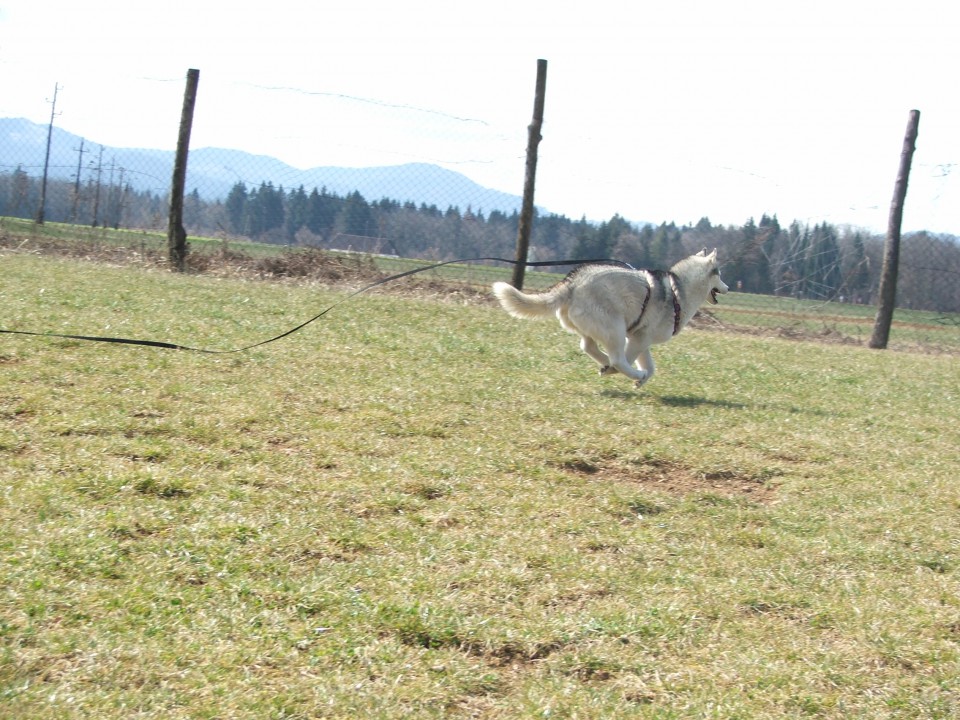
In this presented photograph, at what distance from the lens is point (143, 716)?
3.02 metres

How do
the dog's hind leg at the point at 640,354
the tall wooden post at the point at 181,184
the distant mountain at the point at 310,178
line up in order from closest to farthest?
the dog's hind leg at the point at 640,354, the tall wooden post at the point at 181,184, the distant mountain at the point at 310,178

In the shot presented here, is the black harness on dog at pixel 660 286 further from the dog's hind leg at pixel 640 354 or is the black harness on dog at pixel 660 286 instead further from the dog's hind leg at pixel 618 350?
the dog's hind leg at pixel 618 350

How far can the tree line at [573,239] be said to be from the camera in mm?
19781

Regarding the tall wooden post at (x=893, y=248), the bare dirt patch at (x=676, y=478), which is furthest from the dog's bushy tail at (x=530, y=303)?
the tall wooden post at (x=893, y=248)

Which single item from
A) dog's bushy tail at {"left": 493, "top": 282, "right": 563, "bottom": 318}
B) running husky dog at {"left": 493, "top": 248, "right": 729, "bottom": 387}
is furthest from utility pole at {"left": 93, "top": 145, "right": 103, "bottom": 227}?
running husky dog at {"left": 493, "top": 248, "right": 729, "bottom": 387}

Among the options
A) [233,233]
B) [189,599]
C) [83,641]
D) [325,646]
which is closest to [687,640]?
[325,646]

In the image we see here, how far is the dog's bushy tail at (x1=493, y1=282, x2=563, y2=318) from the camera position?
9.21 meters

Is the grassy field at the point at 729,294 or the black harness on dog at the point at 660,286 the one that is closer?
the black harness on dog at the point at 660,286

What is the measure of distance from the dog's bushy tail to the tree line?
973 cm

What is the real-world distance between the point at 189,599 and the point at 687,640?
211cm

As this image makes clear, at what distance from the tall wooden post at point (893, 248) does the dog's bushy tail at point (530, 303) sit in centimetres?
1148

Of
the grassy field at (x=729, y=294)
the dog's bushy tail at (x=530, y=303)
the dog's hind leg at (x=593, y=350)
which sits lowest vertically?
the dog's hind leg at (x=593, y=350)

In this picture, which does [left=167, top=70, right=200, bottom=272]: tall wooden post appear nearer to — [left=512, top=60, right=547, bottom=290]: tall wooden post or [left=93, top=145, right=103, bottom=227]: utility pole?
[left=512, top=60, right=547, bottom=290]: tall wooden post

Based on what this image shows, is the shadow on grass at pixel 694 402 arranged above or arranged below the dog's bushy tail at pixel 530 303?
below
